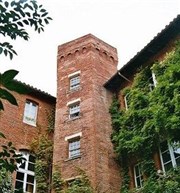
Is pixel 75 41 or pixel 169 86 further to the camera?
pixel 75 41

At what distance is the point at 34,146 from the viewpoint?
2245 cm

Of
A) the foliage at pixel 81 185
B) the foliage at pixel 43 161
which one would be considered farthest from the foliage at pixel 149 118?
the foliage at pixel 43 161

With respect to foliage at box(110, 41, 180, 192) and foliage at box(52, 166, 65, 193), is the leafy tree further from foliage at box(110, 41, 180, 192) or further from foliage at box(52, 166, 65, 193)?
foliage at box(52, 166, 65, 193)

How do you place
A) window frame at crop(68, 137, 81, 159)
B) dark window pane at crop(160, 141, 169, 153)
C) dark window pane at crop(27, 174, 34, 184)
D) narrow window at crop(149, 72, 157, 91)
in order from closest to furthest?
dark window pane at crop(160, 141, 169, 153) → narrow window at crop(149, 72, 157, 91) → window frame at crop(68, 137, 81, 159) → dark window pane at crop(27, 174, 34, 184)

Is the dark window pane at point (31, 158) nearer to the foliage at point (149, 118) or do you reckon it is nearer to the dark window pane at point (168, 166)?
the foliage at point (149, 118)

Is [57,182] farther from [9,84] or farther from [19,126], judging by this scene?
[9,84]

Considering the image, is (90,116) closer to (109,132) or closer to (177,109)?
(109,132)

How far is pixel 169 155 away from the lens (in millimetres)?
17406

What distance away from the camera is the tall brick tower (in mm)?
19234

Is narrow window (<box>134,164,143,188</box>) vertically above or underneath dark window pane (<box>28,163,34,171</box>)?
underneath

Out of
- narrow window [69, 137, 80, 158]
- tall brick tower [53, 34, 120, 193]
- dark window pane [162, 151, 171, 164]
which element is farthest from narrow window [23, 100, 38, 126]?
dark window pane [162, 151, 171, 164]

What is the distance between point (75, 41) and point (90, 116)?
765 cm

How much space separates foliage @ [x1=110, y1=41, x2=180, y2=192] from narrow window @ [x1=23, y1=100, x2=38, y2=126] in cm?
618

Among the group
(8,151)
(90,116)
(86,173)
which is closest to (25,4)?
(8,151)
